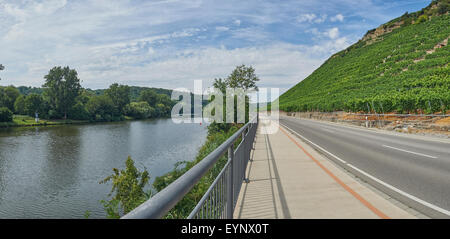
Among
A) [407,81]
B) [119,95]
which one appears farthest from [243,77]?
[119,95]

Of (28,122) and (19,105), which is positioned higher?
(19,105)

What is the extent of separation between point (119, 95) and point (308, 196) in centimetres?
11648

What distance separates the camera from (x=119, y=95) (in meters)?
114

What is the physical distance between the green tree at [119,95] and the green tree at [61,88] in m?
18.7

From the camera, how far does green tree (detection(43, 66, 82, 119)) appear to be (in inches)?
3484

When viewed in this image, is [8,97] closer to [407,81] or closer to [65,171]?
[65,171]

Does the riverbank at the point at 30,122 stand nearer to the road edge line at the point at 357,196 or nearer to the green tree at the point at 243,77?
the green tree at the point at 243,77

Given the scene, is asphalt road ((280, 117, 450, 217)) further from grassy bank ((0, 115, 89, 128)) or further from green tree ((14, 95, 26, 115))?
green tree ((14, 95, 26, 115))

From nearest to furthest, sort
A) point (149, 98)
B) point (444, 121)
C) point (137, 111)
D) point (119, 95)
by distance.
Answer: point (444, 121), point (137, 111), point (119, 95), point (149, 98)

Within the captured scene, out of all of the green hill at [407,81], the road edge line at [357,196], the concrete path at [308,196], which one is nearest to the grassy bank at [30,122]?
the green hill at [407,81]

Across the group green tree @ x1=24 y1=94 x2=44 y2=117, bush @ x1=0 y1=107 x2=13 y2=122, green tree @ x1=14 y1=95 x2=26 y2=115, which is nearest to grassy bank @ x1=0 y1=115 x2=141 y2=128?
bush @ x1=0 y1=107 x2=13 y2=122

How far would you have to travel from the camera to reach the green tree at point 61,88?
290 feet

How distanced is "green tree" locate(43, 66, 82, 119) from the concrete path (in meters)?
94.0
